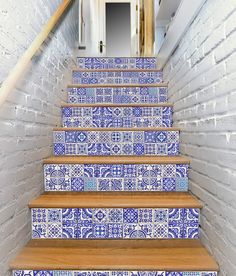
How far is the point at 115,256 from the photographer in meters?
1.47

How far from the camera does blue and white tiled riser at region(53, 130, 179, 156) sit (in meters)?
2.23

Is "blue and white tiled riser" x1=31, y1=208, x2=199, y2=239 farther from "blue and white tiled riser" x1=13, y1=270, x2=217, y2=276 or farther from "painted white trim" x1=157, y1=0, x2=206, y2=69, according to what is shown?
"painted white trim" x1=157, y1=0, x2=206, y2=69

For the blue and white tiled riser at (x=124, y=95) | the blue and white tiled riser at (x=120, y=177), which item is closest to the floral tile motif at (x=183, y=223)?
the blue and white tiled riser at (x=120, y=177)

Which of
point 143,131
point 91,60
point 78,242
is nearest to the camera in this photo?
point 78,242

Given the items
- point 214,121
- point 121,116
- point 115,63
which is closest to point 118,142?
point 121,116

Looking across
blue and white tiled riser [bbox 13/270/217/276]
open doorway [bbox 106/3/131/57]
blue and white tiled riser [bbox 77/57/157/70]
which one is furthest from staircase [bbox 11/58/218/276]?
open doorway [bbox 106/3/131/57]

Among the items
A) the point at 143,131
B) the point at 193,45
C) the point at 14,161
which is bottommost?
the point at 14,161

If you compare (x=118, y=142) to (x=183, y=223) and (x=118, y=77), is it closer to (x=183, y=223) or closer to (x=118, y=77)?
(x=183, y=223)

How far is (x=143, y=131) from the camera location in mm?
2230

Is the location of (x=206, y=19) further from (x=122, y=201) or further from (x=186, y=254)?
(x=186, y=254)

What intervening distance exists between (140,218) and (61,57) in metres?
1.66

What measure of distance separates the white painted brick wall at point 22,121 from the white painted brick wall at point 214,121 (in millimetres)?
944

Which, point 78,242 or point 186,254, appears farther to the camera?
point 78,242

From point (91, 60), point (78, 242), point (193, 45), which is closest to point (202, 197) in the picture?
point (78, 242)
